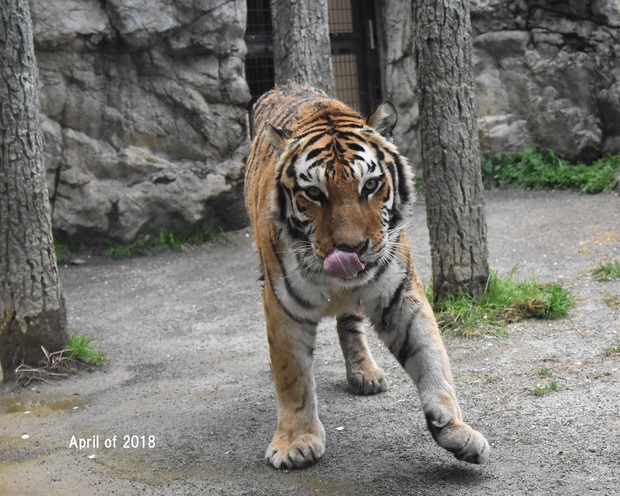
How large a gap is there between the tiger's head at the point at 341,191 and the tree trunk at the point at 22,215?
83.3 inches

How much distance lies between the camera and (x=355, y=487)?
Result: 3.71 m

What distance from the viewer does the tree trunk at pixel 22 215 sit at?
17.7 ft

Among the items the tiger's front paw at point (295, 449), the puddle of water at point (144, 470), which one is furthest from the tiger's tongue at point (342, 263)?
the puddle of water at point (144, 470)

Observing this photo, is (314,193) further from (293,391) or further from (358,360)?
(358,360)

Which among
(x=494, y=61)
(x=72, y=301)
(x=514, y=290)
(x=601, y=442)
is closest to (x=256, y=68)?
(x=494, y=61)

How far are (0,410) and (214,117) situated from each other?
4879 mm

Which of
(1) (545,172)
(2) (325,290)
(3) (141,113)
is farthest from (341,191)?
(1) (545,172)

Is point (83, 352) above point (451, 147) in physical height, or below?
below

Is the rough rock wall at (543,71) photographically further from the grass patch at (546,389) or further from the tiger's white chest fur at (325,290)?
the tiger's white chest fur at (325,290)

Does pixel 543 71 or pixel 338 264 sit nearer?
pixel 338 264

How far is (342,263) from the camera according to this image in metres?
3.57

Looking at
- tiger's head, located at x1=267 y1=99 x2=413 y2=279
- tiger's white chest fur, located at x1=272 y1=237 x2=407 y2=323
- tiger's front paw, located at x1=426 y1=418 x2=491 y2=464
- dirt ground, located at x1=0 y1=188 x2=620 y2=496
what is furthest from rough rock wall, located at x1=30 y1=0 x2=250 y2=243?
tiger's front paw, located at x1=426 y1=418 x2=491 y2=464

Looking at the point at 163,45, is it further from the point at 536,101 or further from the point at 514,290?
the point at 514,290

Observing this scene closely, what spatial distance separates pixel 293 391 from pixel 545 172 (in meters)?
6.43
